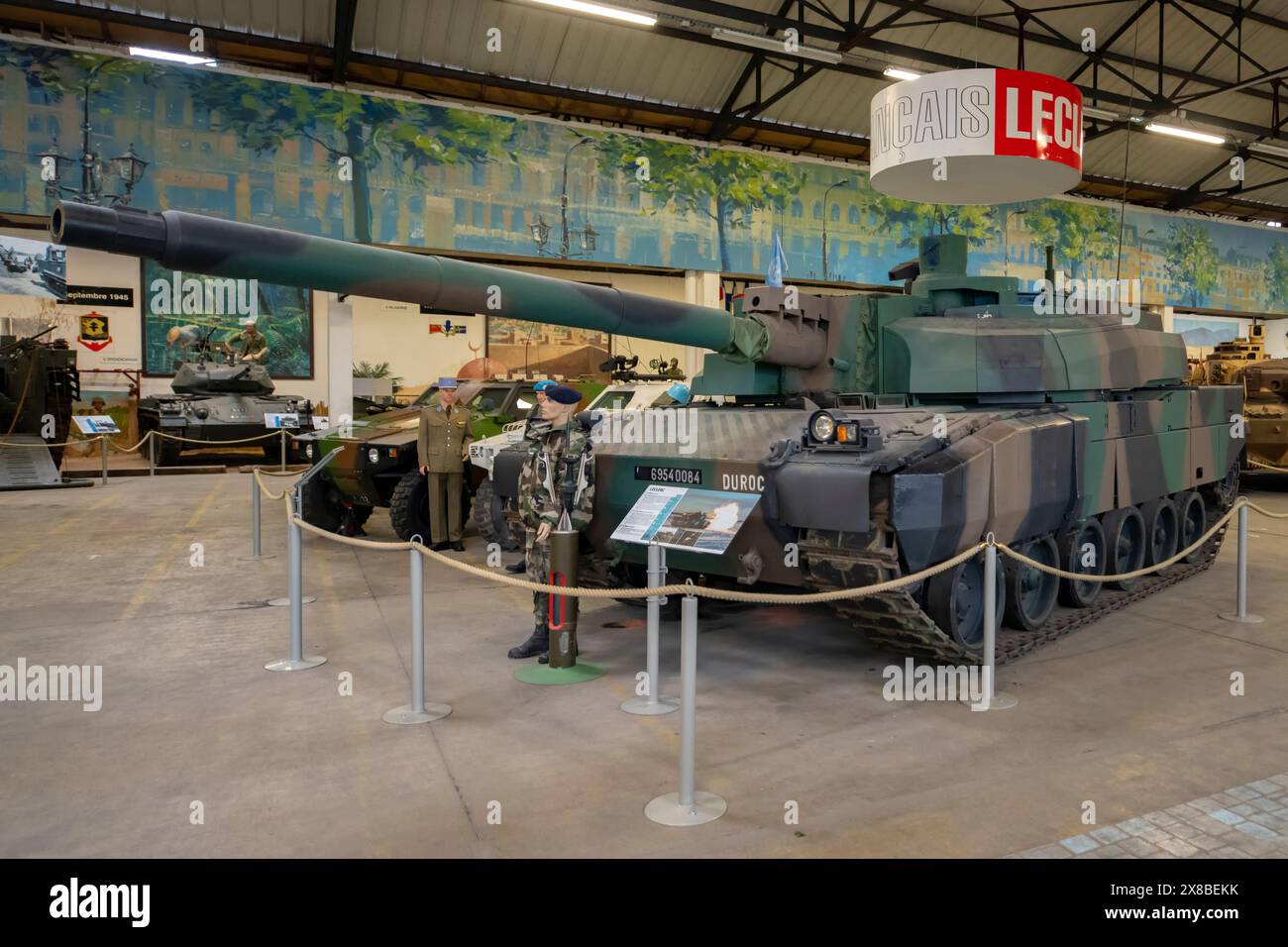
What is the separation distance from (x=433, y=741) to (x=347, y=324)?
1552cm

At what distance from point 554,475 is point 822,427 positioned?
165 centimetres

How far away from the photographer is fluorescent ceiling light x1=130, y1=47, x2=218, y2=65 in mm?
16062

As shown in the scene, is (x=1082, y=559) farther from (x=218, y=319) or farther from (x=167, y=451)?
(x=218, y=319)

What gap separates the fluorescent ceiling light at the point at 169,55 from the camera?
1606 centimetres

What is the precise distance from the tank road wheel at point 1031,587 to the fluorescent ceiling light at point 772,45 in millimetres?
12040

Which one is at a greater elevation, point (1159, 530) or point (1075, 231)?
point (1075, 231)

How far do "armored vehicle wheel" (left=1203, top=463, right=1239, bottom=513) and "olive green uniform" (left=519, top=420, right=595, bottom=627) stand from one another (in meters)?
7.04

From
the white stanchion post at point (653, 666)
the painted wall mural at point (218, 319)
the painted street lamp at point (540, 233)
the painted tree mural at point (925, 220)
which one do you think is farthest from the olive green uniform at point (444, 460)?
the painted tree mural at point (925, 220)

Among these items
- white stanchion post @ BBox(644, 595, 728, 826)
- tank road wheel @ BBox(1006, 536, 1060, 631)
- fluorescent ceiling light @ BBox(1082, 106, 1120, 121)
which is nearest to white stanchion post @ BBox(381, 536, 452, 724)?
white stanchion post @ BBox(644, 595, 728, 826)

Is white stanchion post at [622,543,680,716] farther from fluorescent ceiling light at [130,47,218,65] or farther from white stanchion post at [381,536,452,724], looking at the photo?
fluorescent ceiling light at [130,47,218,65]

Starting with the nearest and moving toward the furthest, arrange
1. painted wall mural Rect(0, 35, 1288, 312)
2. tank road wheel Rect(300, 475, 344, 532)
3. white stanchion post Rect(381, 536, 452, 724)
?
white stanchion post Rect(381, 536, 452, 724), tank road wheel Rect(300, 475, 344, 532), painted wall mural Rect(0, 35, 1288, 312)

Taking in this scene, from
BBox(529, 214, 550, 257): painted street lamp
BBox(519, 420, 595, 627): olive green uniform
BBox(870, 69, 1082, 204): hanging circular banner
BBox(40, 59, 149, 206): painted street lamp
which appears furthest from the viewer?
BBox(529, 214, 550, 257): painted street lamp
